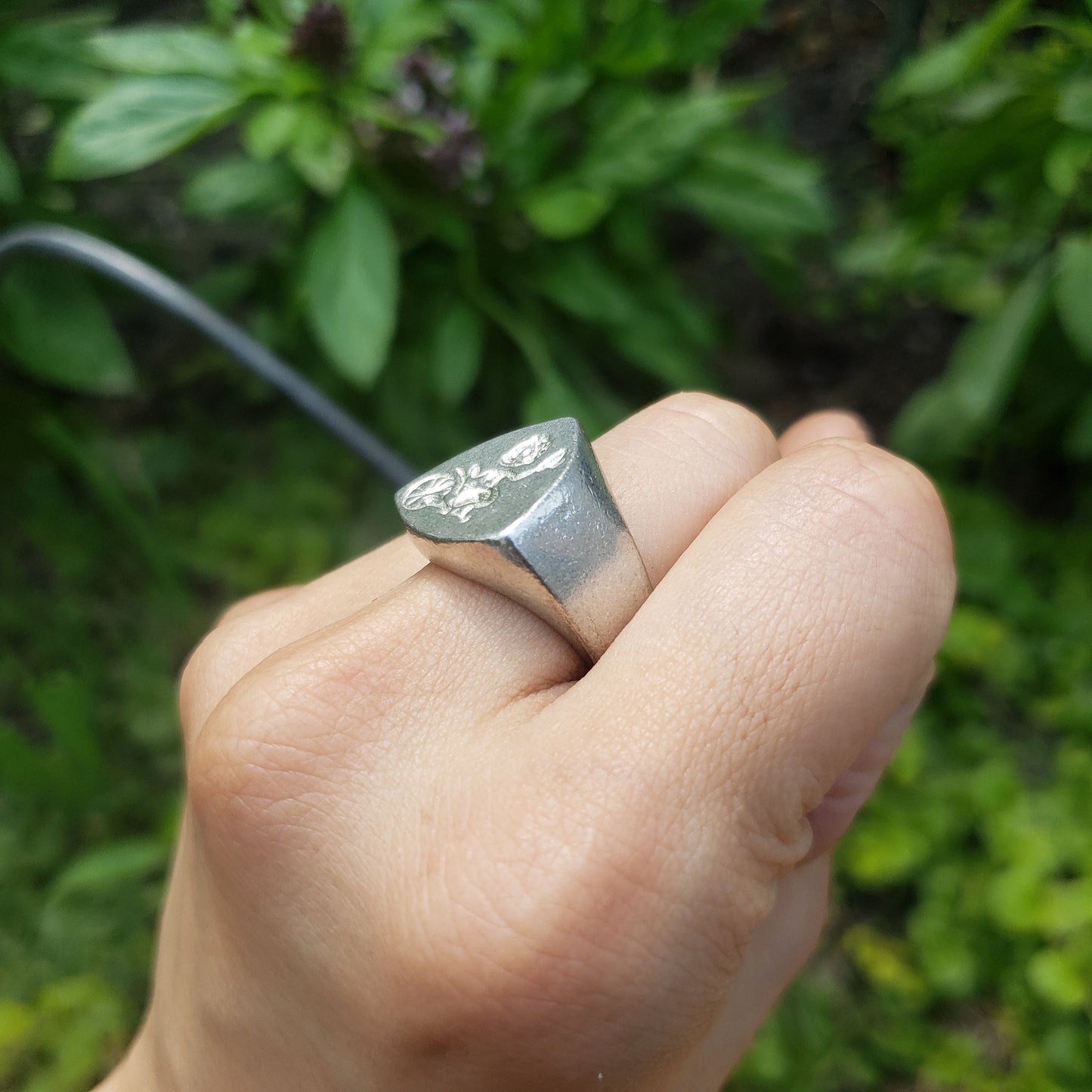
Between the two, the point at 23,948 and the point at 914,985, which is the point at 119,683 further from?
the point at 914,985

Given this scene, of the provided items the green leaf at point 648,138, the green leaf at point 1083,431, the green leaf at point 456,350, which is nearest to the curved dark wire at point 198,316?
the green leaf at point 456,350

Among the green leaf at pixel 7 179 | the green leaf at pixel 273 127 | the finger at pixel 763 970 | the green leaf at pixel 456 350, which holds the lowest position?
the finger at pixel 763 970

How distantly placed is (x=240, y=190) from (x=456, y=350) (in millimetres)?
415

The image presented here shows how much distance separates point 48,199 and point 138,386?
55cm

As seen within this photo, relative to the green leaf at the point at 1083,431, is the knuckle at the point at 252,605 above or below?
above

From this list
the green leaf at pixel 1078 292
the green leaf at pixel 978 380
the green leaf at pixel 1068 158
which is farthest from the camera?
the green leaf at pixel 978 380

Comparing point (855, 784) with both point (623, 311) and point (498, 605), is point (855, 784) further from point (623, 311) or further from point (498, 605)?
point (623, 311)

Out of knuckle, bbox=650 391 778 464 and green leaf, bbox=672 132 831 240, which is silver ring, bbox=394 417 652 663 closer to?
knuckle, bbox=650 391 778 464

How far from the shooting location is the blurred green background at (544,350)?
123 centimetres

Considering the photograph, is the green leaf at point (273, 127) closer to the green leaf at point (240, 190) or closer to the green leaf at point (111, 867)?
the green leaf at point (240, 190)

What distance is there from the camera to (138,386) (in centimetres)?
211

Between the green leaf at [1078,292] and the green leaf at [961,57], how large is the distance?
30 cm

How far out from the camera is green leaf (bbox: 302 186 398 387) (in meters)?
1.26

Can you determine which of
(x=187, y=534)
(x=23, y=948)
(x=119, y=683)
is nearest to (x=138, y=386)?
(x=187, y=534)
